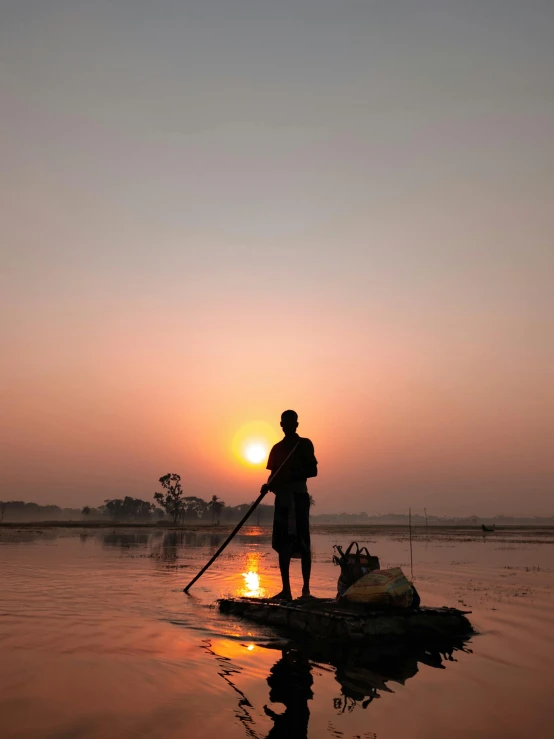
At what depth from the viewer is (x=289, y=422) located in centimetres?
1119

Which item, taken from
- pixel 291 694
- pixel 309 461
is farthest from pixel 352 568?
pixel 291 694

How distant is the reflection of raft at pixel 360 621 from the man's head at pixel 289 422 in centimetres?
322

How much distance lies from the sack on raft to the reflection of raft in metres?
0.14

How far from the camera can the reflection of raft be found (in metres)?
7.94

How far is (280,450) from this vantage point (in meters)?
11.1

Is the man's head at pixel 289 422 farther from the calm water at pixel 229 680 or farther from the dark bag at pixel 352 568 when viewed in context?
the calm water at pixel 229 680

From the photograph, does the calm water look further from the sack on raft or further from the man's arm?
the man's arm

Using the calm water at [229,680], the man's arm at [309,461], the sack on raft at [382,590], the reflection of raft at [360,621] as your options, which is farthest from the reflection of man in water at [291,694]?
the man's arm at [309,461]

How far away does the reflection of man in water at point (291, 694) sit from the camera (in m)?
4.47

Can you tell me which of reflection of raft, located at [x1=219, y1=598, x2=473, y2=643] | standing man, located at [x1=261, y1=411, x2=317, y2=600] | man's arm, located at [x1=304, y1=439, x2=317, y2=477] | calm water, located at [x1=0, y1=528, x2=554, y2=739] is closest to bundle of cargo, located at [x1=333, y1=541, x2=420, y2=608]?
reflection of raft, located at [x1=219, y1=598, x2=473, y2=643]

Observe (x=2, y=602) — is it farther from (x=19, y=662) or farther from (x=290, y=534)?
(x=290, y=534)

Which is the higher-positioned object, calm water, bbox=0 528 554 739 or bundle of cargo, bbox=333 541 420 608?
bundle of cargo, bbox=333 541 420 608

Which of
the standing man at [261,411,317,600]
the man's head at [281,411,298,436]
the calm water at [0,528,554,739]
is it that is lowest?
the calm water at [0,528,554,739]

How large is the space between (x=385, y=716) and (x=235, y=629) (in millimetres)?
4331
